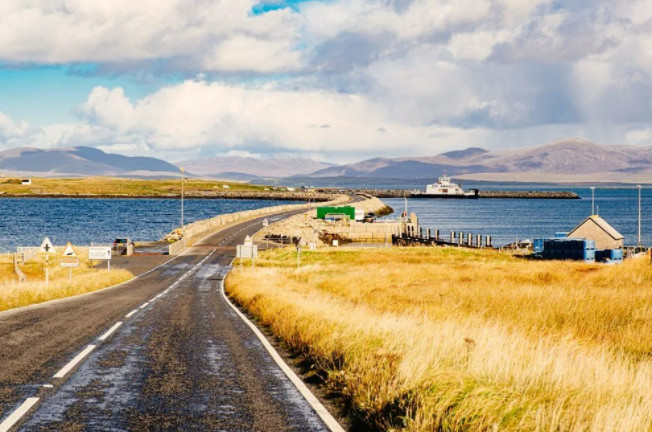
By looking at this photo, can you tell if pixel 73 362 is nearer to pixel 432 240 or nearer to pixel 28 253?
pixel 28 253

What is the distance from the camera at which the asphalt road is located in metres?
8.05

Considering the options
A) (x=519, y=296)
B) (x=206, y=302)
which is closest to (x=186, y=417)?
(x=519, y=296)

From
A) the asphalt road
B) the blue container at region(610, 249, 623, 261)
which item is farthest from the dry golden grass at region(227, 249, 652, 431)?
the blue container at region(610, 249, 623, 261)

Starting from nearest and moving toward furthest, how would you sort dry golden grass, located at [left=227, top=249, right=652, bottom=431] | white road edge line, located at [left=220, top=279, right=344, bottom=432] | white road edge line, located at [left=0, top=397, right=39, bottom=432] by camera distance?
1. dry golden grass, located at [left=227, top=249, right=652, bottom=431]
2. white road edge line, located at [left=0, top=397, right=39, bottom=432]
3. white road edge line, located at [left=220, top=279, right=344, bottom=432]

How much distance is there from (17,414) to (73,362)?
12.0ft

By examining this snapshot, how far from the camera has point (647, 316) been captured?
17.8 meters

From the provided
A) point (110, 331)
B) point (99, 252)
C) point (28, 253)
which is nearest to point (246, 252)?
point (99, 252)

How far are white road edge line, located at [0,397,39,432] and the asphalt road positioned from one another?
0.26 ft

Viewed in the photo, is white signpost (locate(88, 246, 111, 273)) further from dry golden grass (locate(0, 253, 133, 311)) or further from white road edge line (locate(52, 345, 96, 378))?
white road edge line (locate(52, 345, 96, 378))

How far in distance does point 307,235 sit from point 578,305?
75505 millimetres

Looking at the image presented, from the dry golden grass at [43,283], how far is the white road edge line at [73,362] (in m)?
10.6

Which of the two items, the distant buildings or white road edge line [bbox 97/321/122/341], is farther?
the distant buildings

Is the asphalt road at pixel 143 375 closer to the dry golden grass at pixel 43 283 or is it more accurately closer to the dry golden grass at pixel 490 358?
the dry golden grass at pixel 490 358

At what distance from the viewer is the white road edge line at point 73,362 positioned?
1062 cm
